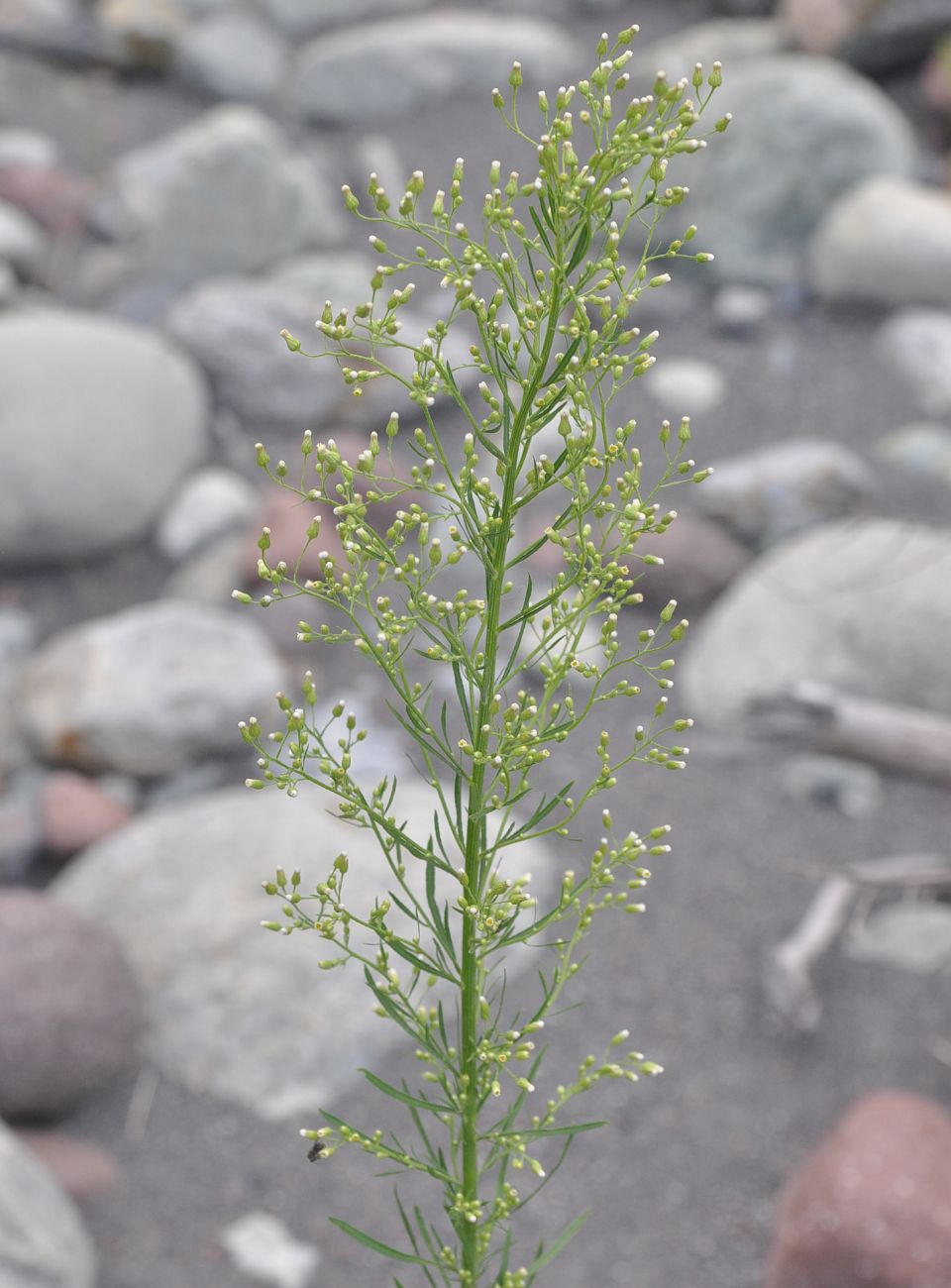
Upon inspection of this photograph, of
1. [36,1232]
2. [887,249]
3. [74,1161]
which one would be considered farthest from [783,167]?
[36,1232]

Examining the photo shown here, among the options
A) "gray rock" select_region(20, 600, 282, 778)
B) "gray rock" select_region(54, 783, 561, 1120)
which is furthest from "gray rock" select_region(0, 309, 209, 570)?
"gray rock" select_region(54, 783, 561, 1120)

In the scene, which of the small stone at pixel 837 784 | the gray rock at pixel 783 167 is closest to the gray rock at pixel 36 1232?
the small stone at pixel 837 784

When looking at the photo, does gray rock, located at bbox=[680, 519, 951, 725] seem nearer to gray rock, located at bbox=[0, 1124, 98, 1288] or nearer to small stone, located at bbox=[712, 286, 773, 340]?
small stone, located at bbox=[712, 286, 773, 340]

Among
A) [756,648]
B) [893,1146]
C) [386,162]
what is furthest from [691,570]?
[386,162]

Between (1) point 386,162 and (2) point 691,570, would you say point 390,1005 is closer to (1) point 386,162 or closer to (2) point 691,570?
(2) point 691,570

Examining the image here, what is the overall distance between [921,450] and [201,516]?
3.61m

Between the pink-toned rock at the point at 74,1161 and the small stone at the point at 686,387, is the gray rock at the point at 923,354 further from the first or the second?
the pink-toned rock at the point at 74,1161

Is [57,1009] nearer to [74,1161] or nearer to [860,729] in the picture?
[74,1161]

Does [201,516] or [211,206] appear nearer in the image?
[201,516]

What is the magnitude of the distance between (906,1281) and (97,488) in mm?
4877

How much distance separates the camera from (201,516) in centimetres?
689

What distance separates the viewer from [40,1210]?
3.49 metres

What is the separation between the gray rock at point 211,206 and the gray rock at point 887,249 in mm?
3259

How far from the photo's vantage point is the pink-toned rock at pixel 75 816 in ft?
17.5
